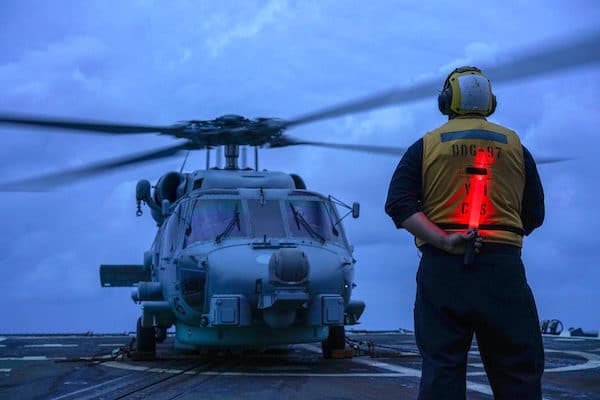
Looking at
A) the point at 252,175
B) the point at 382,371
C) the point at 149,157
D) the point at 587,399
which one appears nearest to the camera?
the point at 587,399

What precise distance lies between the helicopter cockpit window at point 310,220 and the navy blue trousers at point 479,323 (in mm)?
8687

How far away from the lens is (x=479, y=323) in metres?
3.85

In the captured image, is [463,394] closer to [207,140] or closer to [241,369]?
[241,369]

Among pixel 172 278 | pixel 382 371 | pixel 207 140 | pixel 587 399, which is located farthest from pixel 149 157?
pixel 587 399

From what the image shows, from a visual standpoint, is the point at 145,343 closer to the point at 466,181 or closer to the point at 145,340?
the point at 145,340

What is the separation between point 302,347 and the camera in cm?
1752

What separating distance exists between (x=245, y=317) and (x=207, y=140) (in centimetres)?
386

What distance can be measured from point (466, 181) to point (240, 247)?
8.13 metres

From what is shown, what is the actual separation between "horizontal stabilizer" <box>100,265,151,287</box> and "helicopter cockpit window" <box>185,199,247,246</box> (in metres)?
6.30

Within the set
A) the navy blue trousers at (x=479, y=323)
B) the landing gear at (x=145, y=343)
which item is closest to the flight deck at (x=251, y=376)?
the landing gear at (x=145, y=343)

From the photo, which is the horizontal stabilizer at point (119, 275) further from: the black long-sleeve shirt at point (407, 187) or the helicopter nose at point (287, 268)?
the black long-sleeve shirt at point (407, 187)

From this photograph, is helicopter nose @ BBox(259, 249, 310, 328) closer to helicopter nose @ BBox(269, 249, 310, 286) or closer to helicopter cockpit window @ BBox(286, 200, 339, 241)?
helicopter nose @ BBox(269, 249, 310, 286)

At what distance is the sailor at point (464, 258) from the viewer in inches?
150

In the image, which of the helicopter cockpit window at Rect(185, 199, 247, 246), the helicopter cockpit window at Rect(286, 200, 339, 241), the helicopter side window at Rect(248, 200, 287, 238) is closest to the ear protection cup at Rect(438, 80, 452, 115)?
the helicopter side window at Rect(248, 200, 287, 238)
